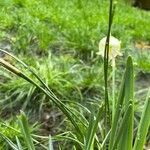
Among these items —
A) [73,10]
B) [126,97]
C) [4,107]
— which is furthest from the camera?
[73,10]

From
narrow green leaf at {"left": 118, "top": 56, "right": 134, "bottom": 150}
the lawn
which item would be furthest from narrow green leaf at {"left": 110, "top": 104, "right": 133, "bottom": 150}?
the lawn

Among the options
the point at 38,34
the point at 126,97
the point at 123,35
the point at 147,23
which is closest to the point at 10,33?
the point at 38,34

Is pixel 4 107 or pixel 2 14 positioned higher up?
pixel 2 14

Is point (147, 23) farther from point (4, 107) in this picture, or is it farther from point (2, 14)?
point (4, 107)

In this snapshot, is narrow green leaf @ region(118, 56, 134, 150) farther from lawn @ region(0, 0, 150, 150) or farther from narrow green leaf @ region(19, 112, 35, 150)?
narrow green leaf @ region(19, 112, 35, 150)

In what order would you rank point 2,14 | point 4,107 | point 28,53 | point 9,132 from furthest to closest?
1. point 2,14
2. point 28,53
3. point 4,107
4. point 9,132

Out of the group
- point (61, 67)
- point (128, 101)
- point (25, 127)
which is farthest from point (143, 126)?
point (61, 67)

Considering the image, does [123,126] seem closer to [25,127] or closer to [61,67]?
[25,127]

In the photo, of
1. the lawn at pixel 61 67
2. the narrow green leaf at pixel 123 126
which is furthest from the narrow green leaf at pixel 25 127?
the narrow green leaf at pixel 123 126
